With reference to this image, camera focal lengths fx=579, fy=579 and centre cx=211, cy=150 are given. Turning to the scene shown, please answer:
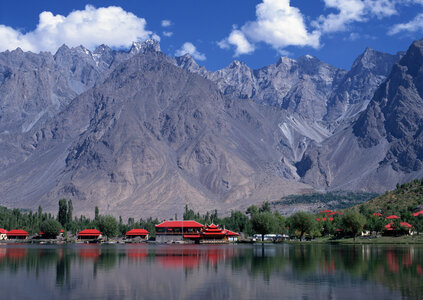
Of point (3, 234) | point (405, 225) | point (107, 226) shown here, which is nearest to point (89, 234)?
point (107, 226)

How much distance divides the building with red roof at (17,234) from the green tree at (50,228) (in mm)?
8342

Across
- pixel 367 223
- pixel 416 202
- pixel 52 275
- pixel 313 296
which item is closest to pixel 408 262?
pixel 313 296

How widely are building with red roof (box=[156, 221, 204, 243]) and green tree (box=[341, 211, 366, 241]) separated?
53.3m

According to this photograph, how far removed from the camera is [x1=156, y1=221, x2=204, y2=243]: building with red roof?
178125 mm

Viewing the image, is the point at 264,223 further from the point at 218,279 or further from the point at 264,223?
the point at 218,279

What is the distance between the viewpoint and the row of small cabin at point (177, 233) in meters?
167

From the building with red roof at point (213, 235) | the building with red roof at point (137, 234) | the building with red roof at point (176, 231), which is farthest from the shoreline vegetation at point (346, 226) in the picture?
the building with red roof at point (213, 235)

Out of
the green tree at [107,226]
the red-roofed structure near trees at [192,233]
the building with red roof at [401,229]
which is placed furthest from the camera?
the green tree at [107,226]

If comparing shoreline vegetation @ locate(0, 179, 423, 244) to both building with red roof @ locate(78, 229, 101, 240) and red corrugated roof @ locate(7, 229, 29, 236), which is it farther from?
red corrugated roof @ locate(7, 229, 29, 236)

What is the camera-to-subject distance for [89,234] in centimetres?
18125

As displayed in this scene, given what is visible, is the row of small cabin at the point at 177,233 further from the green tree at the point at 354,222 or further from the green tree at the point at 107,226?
the green tree at the point at 354,222

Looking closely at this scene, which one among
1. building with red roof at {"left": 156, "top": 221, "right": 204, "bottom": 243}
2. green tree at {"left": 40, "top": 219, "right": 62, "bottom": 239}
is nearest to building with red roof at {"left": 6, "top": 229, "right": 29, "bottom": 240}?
green tree at {"left": 40, "top": 219, "right": 62, "bottom": 239}

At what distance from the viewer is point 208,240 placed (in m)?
165

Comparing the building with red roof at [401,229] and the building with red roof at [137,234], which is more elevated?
the building with red roof at [401,229]
